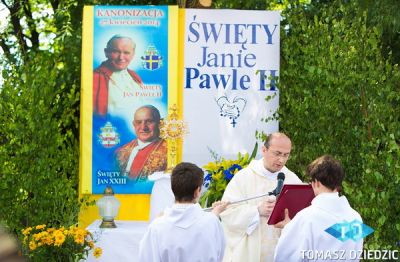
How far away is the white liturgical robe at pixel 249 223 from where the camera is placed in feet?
19.9

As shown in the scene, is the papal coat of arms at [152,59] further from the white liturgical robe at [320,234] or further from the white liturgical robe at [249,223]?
the white liturgical robe at [320,234]

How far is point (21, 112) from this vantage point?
8867mm

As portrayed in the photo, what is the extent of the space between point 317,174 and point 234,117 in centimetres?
534

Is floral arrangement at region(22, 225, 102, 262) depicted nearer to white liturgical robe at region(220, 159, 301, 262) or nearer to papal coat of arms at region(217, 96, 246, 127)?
white liturgical robe at region(220, 159, 301, 262)

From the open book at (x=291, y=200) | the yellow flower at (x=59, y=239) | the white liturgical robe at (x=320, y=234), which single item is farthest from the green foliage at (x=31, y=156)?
the white liturgical robe at (x=320, y=234)

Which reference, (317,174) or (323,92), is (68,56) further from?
(317,174)

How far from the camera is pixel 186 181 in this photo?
4.01 meters

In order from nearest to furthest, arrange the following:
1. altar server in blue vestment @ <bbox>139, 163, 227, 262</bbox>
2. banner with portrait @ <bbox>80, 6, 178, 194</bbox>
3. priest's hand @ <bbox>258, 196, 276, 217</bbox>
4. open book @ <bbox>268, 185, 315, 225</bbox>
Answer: altar server in blue vestment @ <bbox>139, 163, 227, 262</bbox> → open book @ <bbox>268, 185, 315, 225</bbox> → priest's hand @ <bbox>258, 196, 276, 217</bbox> → banner with portrait @ <bbox>80, 6, 178, 194</bbox>

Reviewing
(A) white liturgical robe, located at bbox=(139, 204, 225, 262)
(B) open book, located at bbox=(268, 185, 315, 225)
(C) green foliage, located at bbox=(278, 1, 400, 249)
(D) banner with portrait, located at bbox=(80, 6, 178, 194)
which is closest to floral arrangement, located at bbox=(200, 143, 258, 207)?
(C) green foliage, located at bbox=(278, 1, 400, 249)

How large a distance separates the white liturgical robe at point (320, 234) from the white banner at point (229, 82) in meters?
5.20

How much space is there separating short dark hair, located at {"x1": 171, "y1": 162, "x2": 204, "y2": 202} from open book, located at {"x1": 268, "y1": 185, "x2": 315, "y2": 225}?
1.11 meters

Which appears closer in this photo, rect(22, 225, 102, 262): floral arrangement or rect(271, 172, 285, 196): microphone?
rect(271, 172, 285, 196): microphone

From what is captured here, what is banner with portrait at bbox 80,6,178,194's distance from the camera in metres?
9.25

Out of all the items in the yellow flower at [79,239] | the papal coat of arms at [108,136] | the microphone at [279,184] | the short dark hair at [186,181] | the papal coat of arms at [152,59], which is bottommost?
the yellow flower at [79,239]
